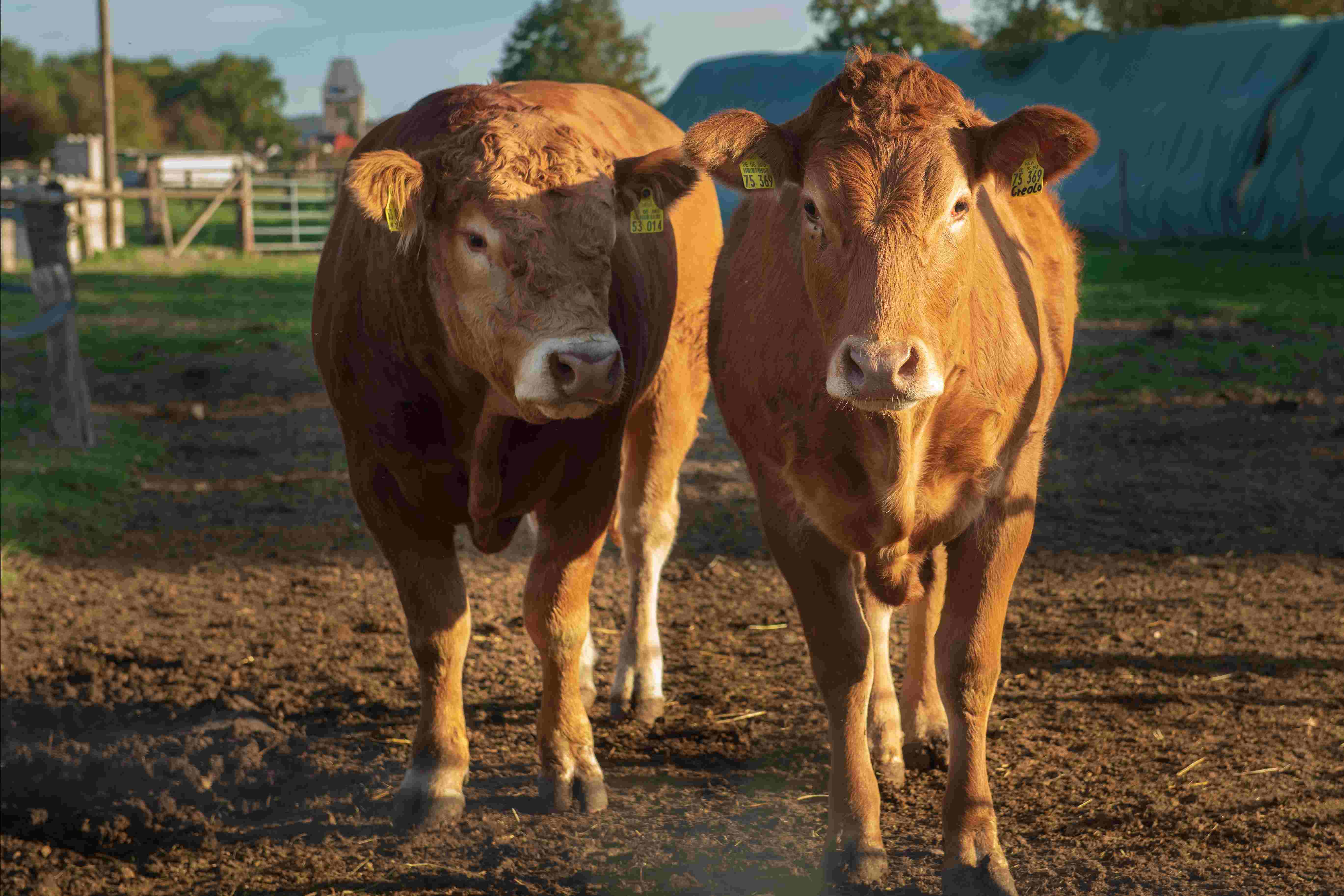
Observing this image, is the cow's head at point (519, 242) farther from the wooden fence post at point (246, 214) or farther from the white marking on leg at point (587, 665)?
the wooden fence post at point (246, 214)

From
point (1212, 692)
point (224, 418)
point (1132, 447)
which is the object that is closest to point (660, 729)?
point (1212, 692)

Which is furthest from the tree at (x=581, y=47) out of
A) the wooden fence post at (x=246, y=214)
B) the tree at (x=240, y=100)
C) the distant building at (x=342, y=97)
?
the distant building at (x=342, y=97)

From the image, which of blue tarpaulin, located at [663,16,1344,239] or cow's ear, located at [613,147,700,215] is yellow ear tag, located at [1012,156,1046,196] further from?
blue tarpaulin, located at [663,16,1344,239]

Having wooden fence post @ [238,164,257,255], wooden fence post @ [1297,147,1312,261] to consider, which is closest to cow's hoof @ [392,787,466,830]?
wooden fence post @ [1297,147,1312,261]

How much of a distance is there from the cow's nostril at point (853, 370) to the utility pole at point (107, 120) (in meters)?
25.3

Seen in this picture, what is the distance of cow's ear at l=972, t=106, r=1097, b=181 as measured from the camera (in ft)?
9.90

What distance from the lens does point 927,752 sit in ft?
13.6

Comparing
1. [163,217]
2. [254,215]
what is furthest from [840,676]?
[254,215]

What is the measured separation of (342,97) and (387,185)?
4277 inches

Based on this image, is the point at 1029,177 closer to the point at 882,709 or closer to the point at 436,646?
the point at 882,709

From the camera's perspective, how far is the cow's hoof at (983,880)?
3.23 metres

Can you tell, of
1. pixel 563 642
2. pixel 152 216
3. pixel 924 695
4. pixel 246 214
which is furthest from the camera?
pixel 152 216

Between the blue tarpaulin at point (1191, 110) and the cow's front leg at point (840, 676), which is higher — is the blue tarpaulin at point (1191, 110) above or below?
above

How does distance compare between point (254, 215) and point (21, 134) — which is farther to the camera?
point (21, 134)
